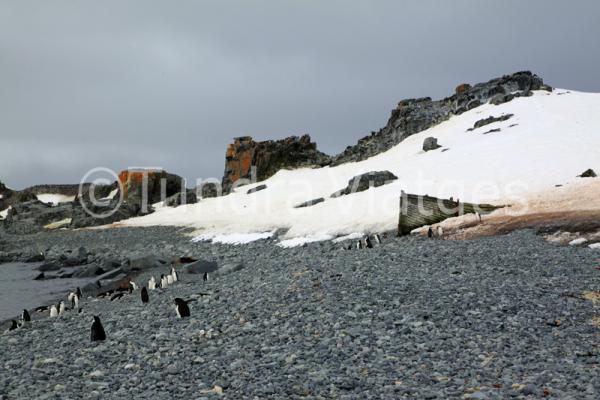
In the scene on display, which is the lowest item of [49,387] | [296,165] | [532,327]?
[49,387]

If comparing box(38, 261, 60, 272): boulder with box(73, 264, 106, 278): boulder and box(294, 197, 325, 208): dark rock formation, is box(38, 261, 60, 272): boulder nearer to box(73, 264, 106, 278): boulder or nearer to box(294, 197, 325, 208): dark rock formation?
box(73, 264, 106, 278): boulder

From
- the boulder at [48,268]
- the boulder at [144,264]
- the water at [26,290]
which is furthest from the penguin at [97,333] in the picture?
the boulder at [48,268]

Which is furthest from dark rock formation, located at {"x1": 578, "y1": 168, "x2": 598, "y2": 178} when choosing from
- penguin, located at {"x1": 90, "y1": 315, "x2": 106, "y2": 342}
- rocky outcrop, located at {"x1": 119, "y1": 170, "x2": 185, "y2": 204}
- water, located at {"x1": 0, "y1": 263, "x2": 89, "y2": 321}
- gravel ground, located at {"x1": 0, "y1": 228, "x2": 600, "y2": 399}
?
rocky outcrop, located at {"x1": 119, "y1": 170, "x2": 185, "y2": 204}

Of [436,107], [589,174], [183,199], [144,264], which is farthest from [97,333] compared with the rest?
[436,107]

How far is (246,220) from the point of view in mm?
37000

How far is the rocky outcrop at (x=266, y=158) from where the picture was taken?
66.9 metres

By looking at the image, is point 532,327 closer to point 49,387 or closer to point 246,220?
point 49,387

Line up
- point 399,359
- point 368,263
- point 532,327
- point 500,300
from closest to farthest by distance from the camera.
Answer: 1. point 399,359
2. point 532,327
3. point 500,300
4. point 368,263

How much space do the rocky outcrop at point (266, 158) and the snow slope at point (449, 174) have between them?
1219 centimetres

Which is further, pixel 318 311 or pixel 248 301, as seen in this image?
pixel 248 301

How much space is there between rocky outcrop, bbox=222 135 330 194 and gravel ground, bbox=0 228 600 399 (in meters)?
52.7

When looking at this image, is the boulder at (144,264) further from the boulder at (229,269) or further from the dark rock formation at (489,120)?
the dark rock formation at (489,120)

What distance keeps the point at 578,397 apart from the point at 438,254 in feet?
30.4

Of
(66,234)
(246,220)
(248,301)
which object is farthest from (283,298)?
(66,234)
